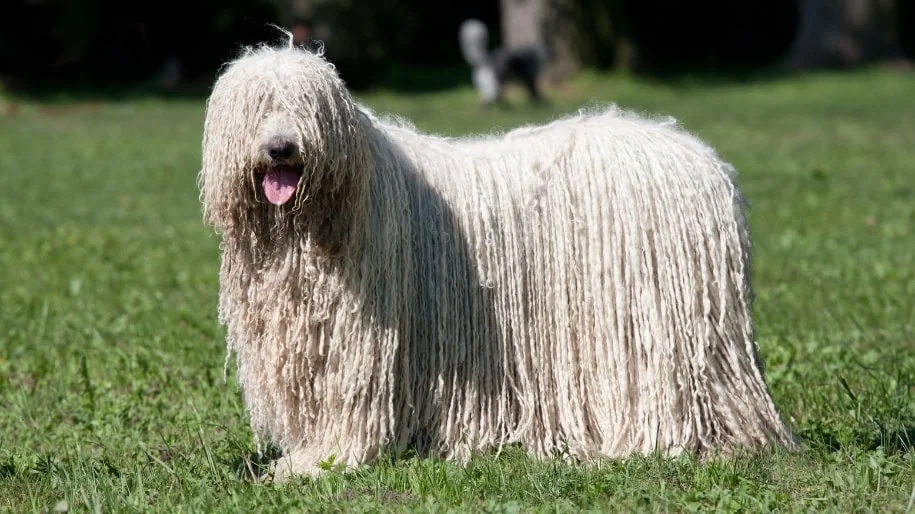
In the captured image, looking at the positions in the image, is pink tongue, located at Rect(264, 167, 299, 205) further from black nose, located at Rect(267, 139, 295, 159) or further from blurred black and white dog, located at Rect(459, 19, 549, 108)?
blurred black and white dog, located at Rect(459, 19, 549, 108)

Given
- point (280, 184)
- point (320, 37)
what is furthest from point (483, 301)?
point (320, 37)

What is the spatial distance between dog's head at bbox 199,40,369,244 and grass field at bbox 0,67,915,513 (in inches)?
37.8

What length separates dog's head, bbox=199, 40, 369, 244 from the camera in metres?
4.67

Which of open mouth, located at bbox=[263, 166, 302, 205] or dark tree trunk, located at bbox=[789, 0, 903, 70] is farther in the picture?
dark tree trunk, located at bbox=[789, 0, 903, 70]

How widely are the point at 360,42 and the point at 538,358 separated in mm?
24330

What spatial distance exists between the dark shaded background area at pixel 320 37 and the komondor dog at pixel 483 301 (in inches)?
822

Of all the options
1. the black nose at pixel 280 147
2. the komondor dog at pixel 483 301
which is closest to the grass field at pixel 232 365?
the komondor dog at pixel 483 301

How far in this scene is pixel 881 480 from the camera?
4551 millimetres

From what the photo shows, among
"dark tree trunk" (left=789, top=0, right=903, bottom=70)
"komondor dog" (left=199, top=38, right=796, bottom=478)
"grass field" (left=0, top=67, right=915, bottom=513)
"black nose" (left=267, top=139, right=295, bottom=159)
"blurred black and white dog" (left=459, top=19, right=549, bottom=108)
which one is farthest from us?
"dark tree trunk" (left=789, top=0, right=903, bottom=70)

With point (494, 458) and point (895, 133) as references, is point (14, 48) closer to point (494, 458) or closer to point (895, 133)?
point (895, 133)

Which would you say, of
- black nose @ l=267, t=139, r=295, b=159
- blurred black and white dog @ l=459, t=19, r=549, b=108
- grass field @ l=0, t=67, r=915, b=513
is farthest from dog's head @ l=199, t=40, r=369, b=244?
blurred black and white dog @ l=459, t=19, r=549, b=108

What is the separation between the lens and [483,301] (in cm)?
508

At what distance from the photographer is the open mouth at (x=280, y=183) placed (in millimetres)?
4668

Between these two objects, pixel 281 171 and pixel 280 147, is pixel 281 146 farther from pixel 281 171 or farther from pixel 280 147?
pixel 281 171
